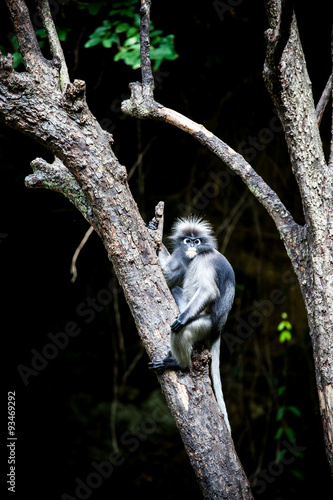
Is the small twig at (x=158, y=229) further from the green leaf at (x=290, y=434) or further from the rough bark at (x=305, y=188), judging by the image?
the green leaf at (x=290, y=434)

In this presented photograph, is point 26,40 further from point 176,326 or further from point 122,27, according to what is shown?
point 176,326

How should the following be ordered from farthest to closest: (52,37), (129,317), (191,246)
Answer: (129,317) → (191,246) → (52,37)

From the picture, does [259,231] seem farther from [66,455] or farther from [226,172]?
[66,455]

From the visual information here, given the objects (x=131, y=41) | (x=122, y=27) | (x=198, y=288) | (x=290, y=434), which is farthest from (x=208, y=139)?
(x=290, y=434)

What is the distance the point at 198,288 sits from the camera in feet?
9.68

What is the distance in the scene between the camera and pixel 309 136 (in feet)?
8.10

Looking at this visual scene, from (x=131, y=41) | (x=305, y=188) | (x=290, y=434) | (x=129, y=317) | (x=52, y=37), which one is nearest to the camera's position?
(x=305, y=188)

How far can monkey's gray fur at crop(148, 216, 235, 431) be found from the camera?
8.67ft

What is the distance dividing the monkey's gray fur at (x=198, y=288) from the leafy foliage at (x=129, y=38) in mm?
1246

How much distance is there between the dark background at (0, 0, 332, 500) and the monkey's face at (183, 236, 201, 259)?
79.4 inches

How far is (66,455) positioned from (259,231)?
10.5 ft

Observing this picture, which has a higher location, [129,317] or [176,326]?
[129,317]

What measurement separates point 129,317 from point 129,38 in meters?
2.98

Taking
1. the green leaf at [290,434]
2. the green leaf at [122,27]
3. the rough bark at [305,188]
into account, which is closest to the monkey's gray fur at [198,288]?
the rough bark at [305,188]
